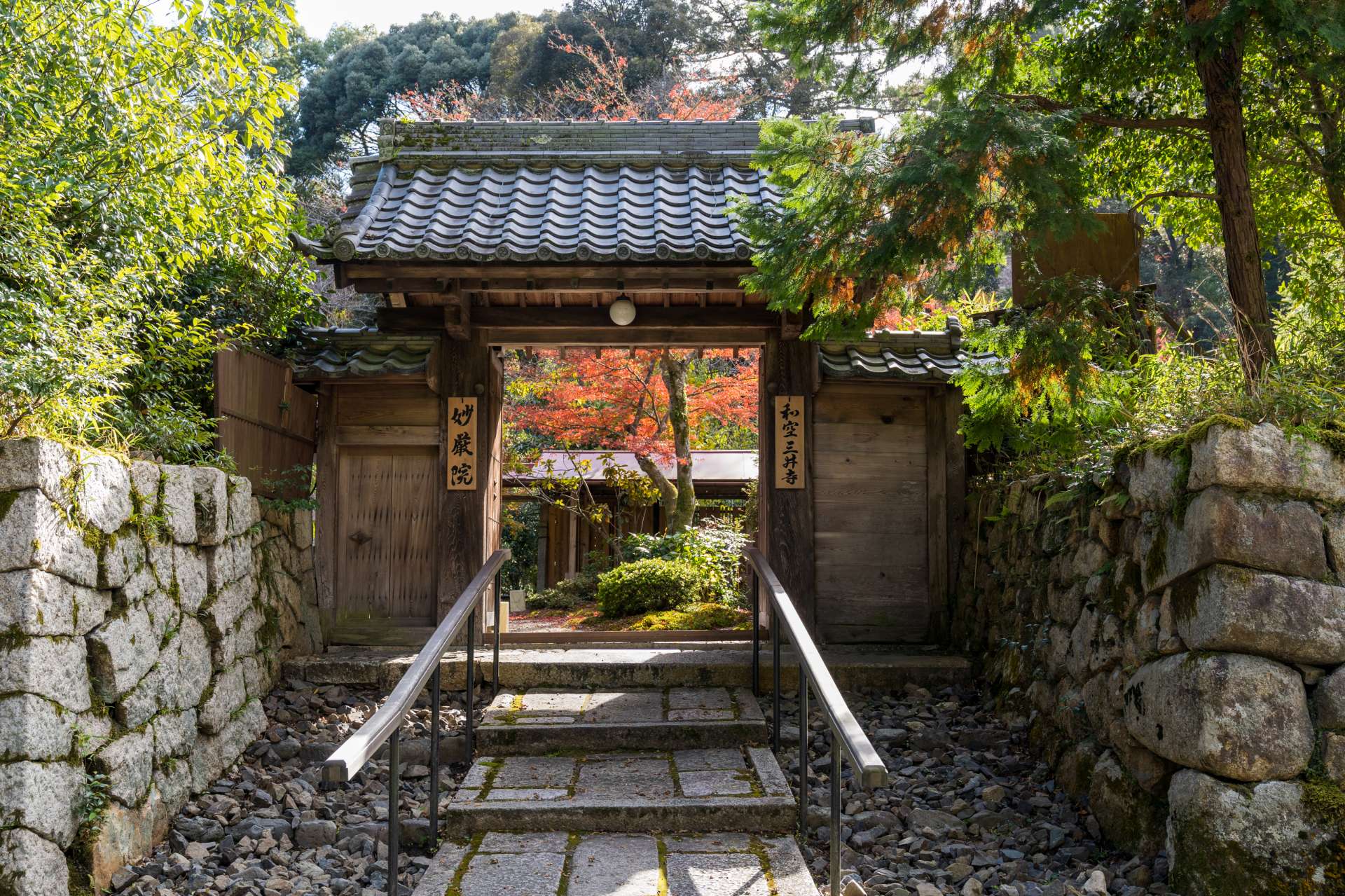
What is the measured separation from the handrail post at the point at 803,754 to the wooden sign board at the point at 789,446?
2.90 meters

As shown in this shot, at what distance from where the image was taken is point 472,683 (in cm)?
511

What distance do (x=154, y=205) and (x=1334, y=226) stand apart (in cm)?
668

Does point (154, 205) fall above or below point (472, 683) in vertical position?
above

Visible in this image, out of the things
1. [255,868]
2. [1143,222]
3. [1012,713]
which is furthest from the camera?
[1143,222]

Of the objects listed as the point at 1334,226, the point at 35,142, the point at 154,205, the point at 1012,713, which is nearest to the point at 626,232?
the point at 154,205

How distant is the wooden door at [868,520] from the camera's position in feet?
23.8

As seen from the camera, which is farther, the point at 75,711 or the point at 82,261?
the point at 82,261

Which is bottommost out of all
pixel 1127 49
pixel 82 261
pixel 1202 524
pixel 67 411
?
pixel 1202 524

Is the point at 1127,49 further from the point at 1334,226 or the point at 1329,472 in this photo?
the point at 1329,472

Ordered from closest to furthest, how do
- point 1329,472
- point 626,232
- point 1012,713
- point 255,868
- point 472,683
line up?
point 1329,472, point 255,868, point 472,683, point 1012,713, point 626,232

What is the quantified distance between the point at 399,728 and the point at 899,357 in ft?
16.2

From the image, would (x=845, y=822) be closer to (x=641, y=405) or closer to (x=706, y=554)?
(x=706, y=554)

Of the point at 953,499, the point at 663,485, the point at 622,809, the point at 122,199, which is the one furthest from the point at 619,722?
the point at 663,485

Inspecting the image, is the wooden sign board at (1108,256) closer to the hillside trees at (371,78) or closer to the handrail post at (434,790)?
the handrail post at (434,790)
